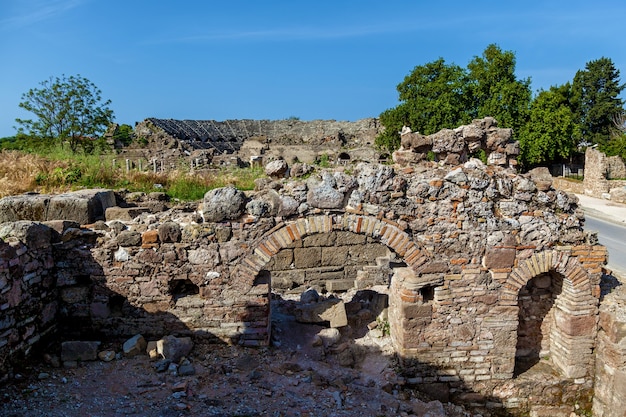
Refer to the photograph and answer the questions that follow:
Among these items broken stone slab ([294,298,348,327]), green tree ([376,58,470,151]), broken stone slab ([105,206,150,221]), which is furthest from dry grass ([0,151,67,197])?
green tree ([376,58,470,151])

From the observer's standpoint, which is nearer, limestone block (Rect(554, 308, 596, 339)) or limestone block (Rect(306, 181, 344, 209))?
limestone block (Rect(306, 181, 344, 209))

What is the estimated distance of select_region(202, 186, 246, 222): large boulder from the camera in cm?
588

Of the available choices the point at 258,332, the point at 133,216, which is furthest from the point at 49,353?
the point at 258,332

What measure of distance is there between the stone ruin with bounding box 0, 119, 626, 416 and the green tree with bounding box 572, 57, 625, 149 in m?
39.0

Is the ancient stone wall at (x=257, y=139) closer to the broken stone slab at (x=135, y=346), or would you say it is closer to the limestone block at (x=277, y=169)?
the limestone block at (x=277, y=169)

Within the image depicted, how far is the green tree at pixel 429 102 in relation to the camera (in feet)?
90.3

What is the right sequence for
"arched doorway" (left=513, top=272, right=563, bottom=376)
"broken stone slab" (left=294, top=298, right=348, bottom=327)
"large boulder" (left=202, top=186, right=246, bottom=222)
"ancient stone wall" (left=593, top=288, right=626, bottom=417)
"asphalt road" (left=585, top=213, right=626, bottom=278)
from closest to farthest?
1. "large boulder" (left=202, top=186, right=246, bottom=222)
2. "ancient stone wall" (left=593, top=288, right=626, bottom=417)
3. "arched doorway" (left=513, top=272, right=563, bottom=376)
4. "broken stone slab" (left=294, top=298, right=348, bottom=327)
5. "asphalt road" (left=585, top=213, right=626, bottom=278)

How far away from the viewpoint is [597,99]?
39844mm

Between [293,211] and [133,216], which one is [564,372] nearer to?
[293,211]

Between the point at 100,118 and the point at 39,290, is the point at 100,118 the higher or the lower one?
the higher one

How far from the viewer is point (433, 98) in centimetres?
2875

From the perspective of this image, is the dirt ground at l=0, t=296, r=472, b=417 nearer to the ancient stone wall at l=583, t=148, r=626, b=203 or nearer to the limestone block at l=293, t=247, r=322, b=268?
the limestone block at l=293, t=247, r=322, b=268

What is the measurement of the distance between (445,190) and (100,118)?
1726 cm

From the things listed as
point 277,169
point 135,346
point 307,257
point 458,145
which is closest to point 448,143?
point 458,145
